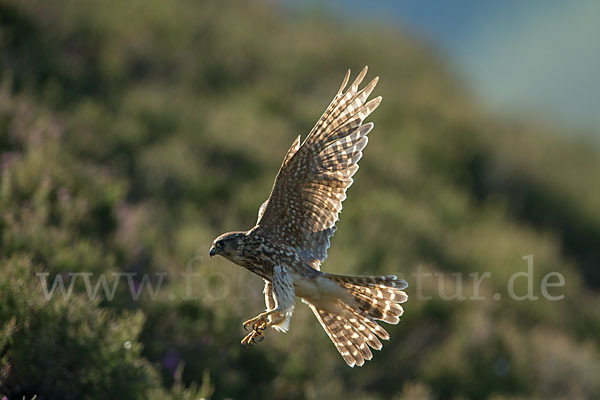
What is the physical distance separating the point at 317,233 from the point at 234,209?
4.02 metres

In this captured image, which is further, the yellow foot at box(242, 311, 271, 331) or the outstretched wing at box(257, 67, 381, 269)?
the outstretched wing at box(257, 67, 381, 269)

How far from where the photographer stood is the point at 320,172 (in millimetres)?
4539

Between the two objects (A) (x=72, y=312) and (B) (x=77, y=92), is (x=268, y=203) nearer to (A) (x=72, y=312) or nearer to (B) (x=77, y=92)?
(A) (x=72, y=312)

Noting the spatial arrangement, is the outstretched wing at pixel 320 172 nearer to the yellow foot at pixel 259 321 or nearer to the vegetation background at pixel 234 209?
the yellow foot at pixel 259 321

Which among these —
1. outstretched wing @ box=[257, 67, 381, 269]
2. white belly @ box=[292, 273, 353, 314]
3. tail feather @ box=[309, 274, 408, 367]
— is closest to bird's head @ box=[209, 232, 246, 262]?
outstretched wing @ box=[257, 67, 381, 269]

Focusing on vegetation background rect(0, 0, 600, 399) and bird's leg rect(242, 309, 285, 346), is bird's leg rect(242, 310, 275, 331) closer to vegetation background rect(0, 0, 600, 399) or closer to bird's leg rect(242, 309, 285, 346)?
bird's leg rect(242, 309, 285, 346)

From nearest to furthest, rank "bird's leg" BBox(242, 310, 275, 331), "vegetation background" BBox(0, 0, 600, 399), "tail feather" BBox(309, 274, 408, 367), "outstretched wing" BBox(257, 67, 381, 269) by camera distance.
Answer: "bird's leg" BBox(242, 310, 275, 331)
"outstretched wing" BBox(257, 67, 381, 269)
"tail feather" BBox(309, 274, 408, 367)
"vegetation background" BBox(0, 0, 600, 399)

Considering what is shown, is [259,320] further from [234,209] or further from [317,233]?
[234,209]

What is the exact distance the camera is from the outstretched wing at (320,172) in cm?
446

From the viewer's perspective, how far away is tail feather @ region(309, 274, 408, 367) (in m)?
4.56

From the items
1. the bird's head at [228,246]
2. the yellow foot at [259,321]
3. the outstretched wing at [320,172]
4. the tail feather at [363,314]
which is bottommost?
Answer: the yellow foot at [259,321]

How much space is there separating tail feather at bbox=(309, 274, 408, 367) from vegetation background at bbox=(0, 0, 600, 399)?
0.95m

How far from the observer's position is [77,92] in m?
9.87

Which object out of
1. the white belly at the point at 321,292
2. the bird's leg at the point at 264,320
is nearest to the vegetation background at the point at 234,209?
the bird's leg at the point at 264,320
